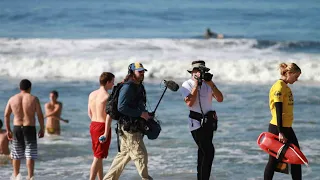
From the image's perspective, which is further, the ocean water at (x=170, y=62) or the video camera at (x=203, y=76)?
the ocean water at (x=170, y=62)

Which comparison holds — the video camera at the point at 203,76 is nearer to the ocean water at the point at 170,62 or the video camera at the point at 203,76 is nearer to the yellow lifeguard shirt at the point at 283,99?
the yellow lifeguard shirt at the point at 283,99

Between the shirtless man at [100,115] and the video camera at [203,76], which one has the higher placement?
the video camera at [203,76]

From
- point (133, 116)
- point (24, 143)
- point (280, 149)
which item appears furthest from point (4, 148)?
point (280, 149)

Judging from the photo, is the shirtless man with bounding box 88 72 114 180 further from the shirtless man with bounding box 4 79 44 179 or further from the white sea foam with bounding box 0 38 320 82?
the white sea foam with bounding box 0 38 320 82

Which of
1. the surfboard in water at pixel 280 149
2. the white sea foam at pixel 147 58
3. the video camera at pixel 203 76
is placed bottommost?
the surfboard in water at pixel 280 149

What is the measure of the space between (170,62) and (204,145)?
18.9 m

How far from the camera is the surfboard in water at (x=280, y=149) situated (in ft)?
28.5

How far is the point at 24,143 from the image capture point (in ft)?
34.9

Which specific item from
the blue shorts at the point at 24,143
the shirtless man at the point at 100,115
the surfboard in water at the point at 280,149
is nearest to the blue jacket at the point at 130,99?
the shirtless man at the point at 100,115

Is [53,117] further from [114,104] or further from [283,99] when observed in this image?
[283,99]

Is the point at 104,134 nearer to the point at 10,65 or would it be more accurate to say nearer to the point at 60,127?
the point at 60,127

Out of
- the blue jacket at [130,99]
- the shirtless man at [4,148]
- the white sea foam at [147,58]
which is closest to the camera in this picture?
the blue jacket at [130,99]

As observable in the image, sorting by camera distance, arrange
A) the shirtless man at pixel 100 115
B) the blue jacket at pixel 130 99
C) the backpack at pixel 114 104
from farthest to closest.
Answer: the shirtless man at pixel 100 115 < the backpack at pixel 114 104 < the blue jacket at pixel 130 99

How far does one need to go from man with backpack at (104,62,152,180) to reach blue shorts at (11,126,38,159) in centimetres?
202
